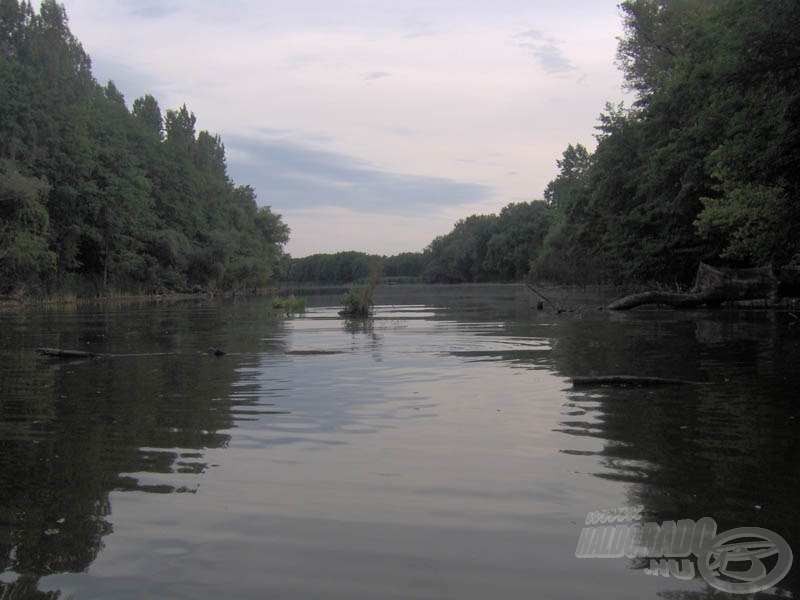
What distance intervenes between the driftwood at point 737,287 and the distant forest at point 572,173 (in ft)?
3.09

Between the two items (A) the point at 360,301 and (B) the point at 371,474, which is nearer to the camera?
(B) the point at 371,474

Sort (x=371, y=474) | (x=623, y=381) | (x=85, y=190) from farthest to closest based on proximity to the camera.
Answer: (x=85, y=190) < (x=623, y=381) < (x=371, y=474)

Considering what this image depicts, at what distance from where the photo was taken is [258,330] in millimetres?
24094

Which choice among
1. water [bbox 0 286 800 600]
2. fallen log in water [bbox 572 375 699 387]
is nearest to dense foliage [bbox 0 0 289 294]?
water [bbox 0 286 800 600]

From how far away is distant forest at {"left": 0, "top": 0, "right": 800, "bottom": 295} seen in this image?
15867mm

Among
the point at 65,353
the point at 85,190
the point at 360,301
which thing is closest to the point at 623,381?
the point at 65,353

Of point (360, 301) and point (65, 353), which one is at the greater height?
point (360, 301)

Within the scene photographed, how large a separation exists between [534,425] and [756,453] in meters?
2.23

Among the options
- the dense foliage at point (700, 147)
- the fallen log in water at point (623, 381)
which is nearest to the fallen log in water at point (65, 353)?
the fallen log in water at point (623, 381)

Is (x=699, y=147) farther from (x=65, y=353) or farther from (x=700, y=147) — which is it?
(x=65, y=353)

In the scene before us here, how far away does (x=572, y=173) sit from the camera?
119m

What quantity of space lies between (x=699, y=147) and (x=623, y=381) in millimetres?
20159

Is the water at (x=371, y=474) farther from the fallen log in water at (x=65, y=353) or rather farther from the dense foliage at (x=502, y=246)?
the dense foliage at (x=502, y=246)

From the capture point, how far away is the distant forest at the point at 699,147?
1434 cm
